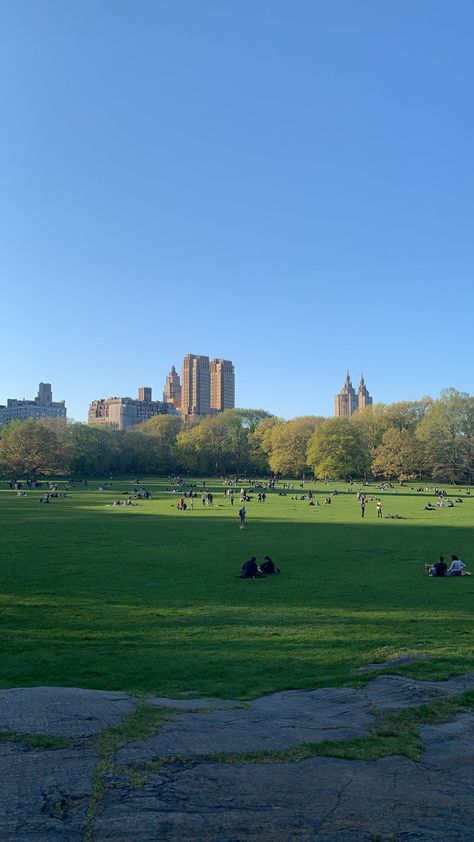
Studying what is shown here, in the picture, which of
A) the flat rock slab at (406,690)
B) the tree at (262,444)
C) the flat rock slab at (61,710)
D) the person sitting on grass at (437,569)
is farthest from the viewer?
the tree at (262,444)

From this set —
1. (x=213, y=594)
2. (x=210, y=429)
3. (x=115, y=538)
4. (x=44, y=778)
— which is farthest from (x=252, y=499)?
(x=210, y=429)

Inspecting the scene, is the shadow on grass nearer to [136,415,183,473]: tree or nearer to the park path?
the park path

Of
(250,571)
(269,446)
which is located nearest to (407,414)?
(269,446)

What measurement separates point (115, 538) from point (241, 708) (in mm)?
21790

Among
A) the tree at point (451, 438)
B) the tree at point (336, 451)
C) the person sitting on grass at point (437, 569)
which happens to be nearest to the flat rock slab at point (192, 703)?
the person sitting on grass at point (437, 569)

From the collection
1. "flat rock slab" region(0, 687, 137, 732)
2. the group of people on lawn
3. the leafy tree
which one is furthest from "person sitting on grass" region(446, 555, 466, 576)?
the leafy tree

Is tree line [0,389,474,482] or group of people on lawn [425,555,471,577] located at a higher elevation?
tree line [0,389,474,482]

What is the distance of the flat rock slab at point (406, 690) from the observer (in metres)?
8.06

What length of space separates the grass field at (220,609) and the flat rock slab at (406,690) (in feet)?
1.43

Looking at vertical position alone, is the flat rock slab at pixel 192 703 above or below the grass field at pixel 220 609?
above

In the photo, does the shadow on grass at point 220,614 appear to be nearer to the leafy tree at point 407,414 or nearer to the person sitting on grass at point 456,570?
the person sitting on grass at point 456,570

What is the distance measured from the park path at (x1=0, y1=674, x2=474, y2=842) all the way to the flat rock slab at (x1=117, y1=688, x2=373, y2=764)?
21mm

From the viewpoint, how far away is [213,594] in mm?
16609

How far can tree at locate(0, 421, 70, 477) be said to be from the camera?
278ft
